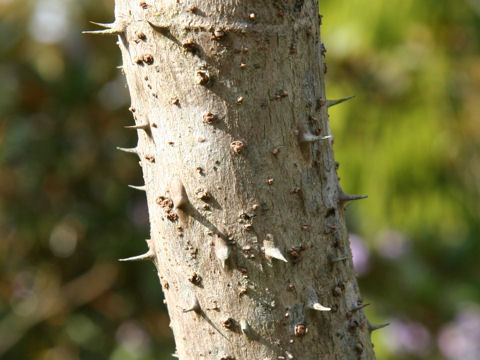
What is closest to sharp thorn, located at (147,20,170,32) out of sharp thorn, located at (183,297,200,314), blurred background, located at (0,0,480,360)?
sharp thorn, located at (183,297,200,314)

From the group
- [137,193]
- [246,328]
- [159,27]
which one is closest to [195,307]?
[246,328]

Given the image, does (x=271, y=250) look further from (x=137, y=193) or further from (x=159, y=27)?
(x=137, y=193)

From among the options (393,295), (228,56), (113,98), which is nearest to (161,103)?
(228,56)

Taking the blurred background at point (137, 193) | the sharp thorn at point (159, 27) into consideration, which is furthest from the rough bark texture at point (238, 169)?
the blurred background at point (137, 193)

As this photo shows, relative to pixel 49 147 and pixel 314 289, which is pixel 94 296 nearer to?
pixel 49 147

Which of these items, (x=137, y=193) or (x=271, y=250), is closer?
(x=271, y=250)

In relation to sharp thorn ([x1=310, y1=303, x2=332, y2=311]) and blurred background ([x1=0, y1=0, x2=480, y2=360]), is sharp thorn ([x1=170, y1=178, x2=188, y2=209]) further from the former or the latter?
blurred background ([x1=0, y1=0, x2=480, y2=360])
